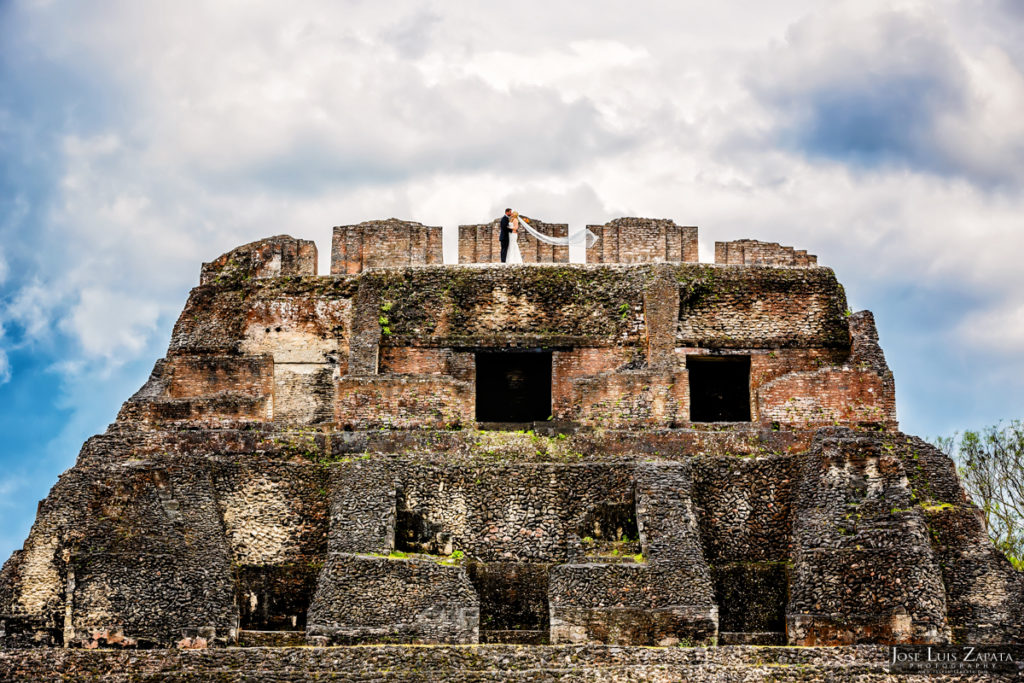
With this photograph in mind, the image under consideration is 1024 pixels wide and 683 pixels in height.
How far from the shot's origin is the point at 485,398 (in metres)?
A: 28.8

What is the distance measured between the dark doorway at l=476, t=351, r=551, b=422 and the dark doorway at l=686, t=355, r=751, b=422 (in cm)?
291

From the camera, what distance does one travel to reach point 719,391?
28094 mm

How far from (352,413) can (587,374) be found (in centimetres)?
458

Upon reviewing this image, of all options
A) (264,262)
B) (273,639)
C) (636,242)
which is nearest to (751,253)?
(636,242)

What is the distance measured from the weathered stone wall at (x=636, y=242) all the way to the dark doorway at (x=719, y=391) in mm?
3992

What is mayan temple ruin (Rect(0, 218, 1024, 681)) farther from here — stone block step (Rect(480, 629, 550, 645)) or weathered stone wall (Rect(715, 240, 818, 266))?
weathered stone wall (Rect(715, 240, 818, 266))

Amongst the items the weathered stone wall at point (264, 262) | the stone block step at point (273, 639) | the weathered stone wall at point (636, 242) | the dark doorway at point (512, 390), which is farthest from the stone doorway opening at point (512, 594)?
the weathered stone wall at point (636, 242)

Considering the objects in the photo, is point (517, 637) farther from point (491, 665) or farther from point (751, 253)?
point (751, 253)

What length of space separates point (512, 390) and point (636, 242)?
5192mm

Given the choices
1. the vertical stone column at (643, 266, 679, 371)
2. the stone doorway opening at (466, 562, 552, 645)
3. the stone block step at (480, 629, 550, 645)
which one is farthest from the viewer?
the vertical stone column at (643, 266, 679, 371)

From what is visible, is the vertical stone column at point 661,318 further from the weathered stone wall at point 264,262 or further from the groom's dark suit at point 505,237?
the weathered stone wall at point 264,262

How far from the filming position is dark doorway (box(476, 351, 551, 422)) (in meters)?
28.4

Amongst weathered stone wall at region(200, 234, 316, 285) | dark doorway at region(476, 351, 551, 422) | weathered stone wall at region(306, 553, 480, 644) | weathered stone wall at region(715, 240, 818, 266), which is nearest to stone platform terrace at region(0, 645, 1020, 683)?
weathered stone wall at region(306, 553, 480, 644)

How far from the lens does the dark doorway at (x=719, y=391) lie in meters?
27.8
